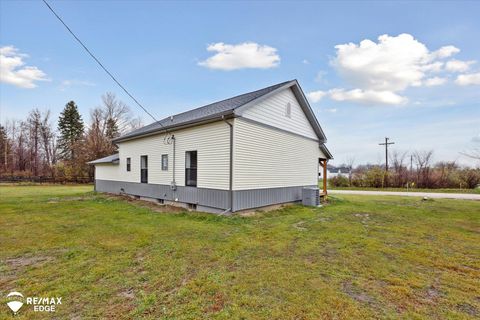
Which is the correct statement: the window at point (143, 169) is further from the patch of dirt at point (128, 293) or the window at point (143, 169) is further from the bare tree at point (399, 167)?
the bare tree at point (399, 167)

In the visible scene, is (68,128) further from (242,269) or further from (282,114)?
(242,269)

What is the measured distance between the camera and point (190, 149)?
31.8ft

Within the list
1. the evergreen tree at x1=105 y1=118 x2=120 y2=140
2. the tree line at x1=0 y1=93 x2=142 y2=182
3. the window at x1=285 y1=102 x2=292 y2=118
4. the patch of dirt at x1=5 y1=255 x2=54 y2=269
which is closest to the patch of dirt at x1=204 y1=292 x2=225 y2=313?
the patch of dirt at x1=5 y1=255 x2=54 y2=269

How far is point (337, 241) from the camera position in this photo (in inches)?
221

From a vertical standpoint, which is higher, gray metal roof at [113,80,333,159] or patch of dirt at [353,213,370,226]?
gray metal roof at [113,80,333,159]

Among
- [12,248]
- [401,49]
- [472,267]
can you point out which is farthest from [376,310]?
[401,49]

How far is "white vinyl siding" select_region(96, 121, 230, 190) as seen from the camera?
27.5ft

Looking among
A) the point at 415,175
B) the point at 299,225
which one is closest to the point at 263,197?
the point at 299,225

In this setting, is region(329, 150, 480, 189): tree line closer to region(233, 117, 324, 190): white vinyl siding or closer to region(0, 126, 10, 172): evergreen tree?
region(233, 117, 324, 190): white vinyl siding

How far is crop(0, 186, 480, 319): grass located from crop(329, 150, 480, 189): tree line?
68.1 feet

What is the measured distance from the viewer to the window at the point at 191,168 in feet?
31.7

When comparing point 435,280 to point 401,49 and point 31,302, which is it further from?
point 401,49

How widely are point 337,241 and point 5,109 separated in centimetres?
4993

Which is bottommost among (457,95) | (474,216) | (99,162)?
(474,216)
